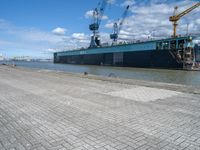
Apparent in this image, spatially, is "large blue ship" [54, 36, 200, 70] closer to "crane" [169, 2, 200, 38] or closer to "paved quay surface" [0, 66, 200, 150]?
"crane" [169, 2, 200, 38]

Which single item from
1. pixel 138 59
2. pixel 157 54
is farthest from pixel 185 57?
pixel 138 59

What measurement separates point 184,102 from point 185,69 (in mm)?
39384

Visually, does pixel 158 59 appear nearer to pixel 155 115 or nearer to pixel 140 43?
pixel 140 43

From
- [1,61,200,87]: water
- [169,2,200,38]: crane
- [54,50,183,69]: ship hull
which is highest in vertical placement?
[169,2,200,38]: crane

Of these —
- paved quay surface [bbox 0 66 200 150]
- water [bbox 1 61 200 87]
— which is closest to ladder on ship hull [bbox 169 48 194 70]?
water [bbox 1 61 200 87]

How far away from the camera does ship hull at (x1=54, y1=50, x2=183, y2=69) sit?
4509cm

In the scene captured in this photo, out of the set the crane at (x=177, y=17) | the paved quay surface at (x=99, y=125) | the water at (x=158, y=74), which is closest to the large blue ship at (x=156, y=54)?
the crane at (x=177, y=17)

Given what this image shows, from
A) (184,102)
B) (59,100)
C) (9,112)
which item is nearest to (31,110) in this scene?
(9,112)

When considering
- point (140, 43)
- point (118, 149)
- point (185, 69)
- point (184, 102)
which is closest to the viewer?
point (118, 149)

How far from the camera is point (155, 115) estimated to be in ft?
15.7

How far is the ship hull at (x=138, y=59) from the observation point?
45094 millimetres

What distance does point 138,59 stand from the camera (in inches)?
2071

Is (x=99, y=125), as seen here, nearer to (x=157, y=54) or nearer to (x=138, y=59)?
(x=157, y=54)

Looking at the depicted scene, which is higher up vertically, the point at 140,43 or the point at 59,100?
the point at 140,43
